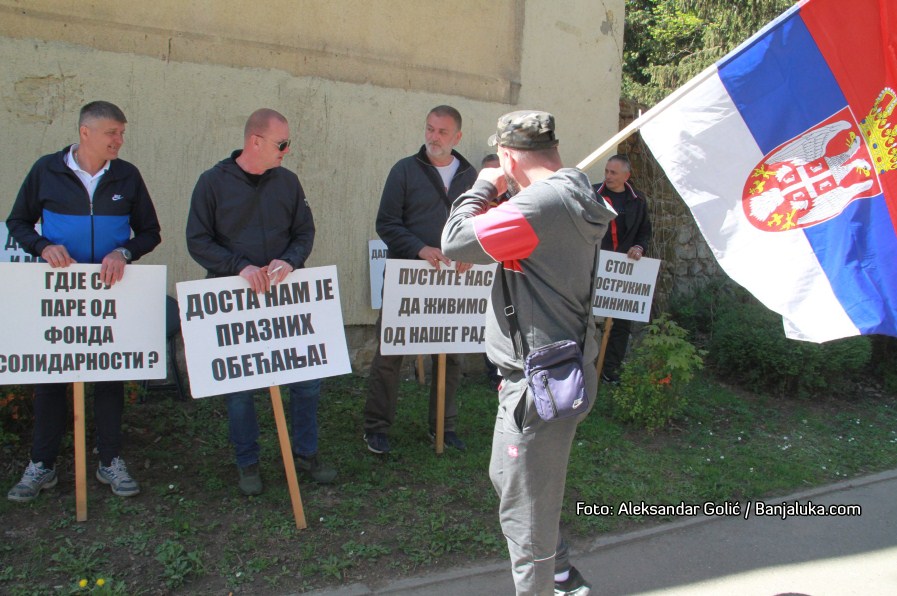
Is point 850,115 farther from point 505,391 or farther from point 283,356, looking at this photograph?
point 283,356

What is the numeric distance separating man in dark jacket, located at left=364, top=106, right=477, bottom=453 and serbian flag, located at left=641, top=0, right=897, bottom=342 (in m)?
1.78

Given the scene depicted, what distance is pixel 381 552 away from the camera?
12.5ft

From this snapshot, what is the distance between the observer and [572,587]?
3.40 metres

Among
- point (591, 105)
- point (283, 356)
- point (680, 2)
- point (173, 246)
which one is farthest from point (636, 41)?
point (283, 356)

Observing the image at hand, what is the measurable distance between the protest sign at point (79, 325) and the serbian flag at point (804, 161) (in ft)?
8.83

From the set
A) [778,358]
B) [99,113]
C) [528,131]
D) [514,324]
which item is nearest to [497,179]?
[528,131]

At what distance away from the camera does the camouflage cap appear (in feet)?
9.05

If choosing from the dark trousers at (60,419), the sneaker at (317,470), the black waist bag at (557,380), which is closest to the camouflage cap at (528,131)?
the black waist bag at (557,380)

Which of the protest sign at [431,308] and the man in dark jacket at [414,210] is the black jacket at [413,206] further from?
the protest sign at [431,308]

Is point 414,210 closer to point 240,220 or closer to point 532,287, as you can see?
point 240,220

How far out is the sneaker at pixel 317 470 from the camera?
445 cm

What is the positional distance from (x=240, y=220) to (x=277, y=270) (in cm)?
42

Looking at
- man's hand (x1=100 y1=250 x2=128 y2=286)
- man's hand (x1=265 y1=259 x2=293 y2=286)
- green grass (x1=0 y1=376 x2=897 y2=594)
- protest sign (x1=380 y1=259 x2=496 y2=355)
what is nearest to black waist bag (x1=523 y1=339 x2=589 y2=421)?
green grass (x1=0 y1=376 x2=897 y2=594)

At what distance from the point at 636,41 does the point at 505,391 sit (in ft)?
64.6
